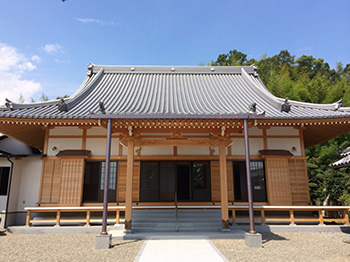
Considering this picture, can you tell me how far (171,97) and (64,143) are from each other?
4625mm

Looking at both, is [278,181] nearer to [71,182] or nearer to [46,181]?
[71,182]

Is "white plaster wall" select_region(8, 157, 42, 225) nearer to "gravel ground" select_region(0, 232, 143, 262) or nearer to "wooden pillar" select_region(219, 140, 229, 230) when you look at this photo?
"gravel ground" select_region(0, 232, 143, 262)

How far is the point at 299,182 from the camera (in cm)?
902

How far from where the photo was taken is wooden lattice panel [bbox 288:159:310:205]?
8.88 meters

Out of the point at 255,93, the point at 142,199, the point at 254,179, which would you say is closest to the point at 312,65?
the point at 255,93

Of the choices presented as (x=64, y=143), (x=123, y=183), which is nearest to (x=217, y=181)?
(x=123, y=183)

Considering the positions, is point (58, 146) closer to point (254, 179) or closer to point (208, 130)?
point (208, 130)

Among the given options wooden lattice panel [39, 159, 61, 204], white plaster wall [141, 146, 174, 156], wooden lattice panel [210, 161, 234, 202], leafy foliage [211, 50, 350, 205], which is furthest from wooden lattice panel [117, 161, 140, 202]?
leafy foliage [211, 50, 350, 205]

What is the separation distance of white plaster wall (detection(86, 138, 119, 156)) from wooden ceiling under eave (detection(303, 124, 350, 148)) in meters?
7.37

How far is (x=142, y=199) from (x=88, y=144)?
297 centimetres

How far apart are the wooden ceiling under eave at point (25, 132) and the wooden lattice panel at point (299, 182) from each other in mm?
9782

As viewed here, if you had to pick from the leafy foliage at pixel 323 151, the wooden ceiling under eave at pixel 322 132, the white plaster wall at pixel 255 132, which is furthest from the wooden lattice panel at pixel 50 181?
the leafy foliage at pixel 323 151

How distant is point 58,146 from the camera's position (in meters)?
9.18

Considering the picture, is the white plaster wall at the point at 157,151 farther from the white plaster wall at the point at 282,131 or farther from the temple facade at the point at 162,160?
the white plaster wall at the point at 282,131
